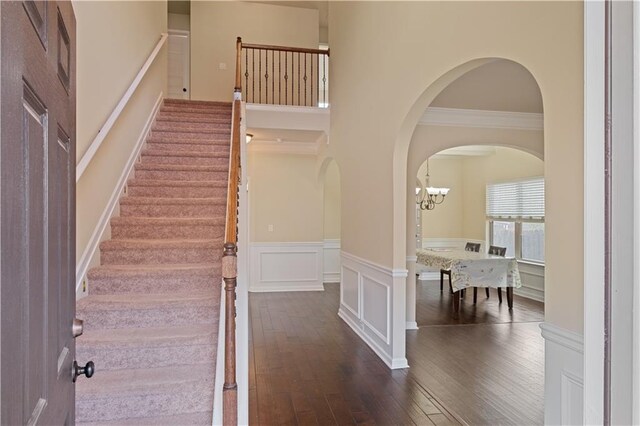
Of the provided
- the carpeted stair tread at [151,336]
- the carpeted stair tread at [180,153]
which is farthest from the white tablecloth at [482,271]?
the carpeted stair tread at [151,336]

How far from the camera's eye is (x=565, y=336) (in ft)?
5.22

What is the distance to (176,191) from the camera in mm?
4016

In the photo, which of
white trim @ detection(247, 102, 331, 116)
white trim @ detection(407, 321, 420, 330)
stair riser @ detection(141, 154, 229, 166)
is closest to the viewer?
stair riser @ detection(141, 154, 229, 166)

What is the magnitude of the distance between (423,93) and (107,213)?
2.98 meters

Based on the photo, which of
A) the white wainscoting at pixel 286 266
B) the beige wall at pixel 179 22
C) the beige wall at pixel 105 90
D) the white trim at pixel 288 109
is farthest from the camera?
the beige wall at pixel 179 22

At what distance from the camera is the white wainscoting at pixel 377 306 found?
3.46m

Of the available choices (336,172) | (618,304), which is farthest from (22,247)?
(336,172)

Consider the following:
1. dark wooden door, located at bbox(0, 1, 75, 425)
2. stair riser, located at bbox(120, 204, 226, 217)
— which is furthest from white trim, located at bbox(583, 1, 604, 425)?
stair riser, located at bbox(120, 204, 226, 217)

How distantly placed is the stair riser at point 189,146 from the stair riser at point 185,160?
0.48ft

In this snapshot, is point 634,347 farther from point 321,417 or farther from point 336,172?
point 336,172

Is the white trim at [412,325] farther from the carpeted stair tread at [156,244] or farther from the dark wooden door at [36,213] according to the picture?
the dark wooden door at [36,213]

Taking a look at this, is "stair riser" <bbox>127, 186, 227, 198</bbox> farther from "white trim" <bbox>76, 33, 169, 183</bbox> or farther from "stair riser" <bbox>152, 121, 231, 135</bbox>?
"stair riser" <bbox>152, 121, 231, 135</bbox>

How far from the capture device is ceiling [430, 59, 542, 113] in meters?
3.10

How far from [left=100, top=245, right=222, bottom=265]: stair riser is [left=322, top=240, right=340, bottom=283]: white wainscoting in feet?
15.3
